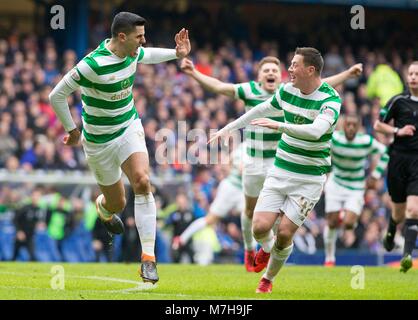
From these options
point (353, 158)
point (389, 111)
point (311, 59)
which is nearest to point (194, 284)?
point (311, 59)

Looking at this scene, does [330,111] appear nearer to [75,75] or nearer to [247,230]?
[75,75]

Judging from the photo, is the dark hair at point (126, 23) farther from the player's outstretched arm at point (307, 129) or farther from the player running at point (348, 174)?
the player running at point (348, 174)

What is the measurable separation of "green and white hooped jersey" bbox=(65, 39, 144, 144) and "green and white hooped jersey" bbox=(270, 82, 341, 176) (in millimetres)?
1566

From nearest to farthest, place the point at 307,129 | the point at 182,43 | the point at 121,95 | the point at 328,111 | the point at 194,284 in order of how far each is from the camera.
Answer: the point at 307,129 → the point at 328,111 → the point at 121,95 → the point at 182,43 → the point at 194,284

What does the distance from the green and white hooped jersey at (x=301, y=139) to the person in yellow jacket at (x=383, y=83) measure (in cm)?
1687

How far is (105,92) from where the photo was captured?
10852mm

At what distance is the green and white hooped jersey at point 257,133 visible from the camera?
43.9 ft

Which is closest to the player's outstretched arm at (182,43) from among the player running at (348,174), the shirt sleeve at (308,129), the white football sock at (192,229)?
the shirt sleeve at (308,129)

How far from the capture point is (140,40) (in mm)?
10805

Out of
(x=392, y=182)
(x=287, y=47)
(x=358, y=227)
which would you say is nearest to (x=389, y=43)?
(x=287, y=47)

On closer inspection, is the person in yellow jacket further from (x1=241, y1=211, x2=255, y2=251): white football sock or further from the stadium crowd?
(x1=241, y1=211, x2=255, y2=251): white football sock

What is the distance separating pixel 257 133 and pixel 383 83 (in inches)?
592

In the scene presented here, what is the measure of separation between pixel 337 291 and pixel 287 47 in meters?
20.5
